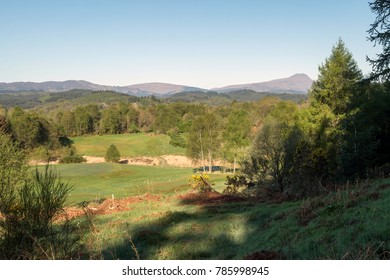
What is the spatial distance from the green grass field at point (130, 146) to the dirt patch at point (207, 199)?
255 feet

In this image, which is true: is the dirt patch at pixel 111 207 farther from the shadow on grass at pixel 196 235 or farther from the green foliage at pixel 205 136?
the green foliage at pixel 205 136

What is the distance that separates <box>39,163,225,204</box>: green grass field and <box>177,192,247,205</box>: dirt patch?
11175 mm

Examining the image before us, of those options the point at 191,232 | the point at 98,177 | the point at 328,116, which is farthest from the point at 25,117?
the point at 191,232

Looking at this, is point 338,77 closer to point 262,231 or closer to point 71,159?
point 262,231

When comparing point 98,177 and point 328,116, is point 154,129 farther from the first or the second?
point 328,116

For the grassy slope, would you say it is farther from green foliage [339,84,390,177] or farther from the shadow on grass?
green foliage [339,84,390,177]

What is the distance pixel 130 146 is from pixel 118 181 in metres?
60.3

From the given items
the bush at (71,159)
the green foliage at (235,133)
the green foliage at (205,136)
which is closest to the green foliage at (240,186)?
the green foliage at (235,133)

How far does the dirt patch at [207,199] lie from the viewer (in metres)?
24.4

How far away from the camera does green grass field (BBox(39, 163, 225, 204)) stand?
4453 centimetres

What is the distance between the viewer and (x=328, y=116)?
36062 millimetres

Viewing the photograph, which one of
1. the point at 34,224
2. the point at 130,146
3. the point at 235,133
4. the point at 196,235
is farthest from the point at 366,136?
the point at 130,146

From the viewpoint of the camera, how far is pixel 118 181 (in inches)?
2243

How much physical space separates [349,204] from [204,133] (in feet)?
209
